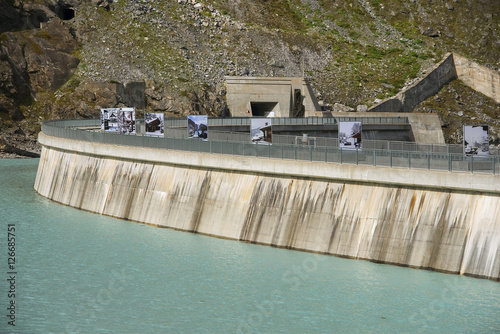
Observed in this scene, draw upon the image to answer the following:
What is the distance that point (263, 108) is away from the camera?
4498 inches

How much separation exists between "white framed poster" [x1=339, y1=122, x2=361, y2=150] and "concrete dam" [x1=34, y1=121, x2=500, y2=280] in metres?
3.12

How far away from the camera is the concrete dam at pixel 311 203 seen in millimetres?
34156

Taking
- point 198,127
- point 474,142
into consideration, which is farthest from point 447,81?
point 474,142

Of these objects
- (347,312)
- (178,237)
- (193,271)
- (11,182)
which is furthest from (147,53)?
(347,312)

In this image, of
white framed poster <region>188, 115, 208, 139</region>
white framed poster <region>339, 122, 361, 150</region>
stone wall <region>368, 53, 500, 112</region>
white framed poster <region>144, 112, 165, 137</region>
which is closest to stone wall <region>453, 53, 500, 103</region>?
stone wall <region>368, 53, 500, 112</region>

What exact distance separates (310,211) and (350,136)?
19.1ft

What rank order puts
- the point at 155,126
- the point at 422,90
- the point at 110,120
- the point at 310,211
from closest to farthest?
the point at 310,211
the point at 155,126
the point at 110,120
the point at 422,90

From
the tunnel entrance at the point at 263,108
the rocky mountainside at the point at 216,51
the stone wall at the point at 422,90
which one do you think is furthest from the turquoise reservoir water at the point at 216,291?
the stone wall at the point at 422,90

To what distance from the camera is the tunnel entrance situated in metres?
111

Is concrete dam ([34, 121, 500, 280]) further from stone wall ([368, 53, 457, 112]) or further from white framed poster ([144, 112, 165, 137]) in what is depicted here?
stone wall ([368, 53, 457, 112])

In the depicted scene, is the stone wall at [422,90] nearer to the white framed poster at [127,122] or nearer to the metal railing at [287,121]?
the metal railing at [287,121]

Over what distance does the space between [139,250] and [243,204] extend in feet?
22.3

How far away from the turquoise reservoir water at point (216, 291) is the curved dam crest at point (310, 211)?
877 millimetres

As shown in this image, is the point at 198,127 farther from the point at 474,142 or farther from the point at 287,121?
the point at 287,121
